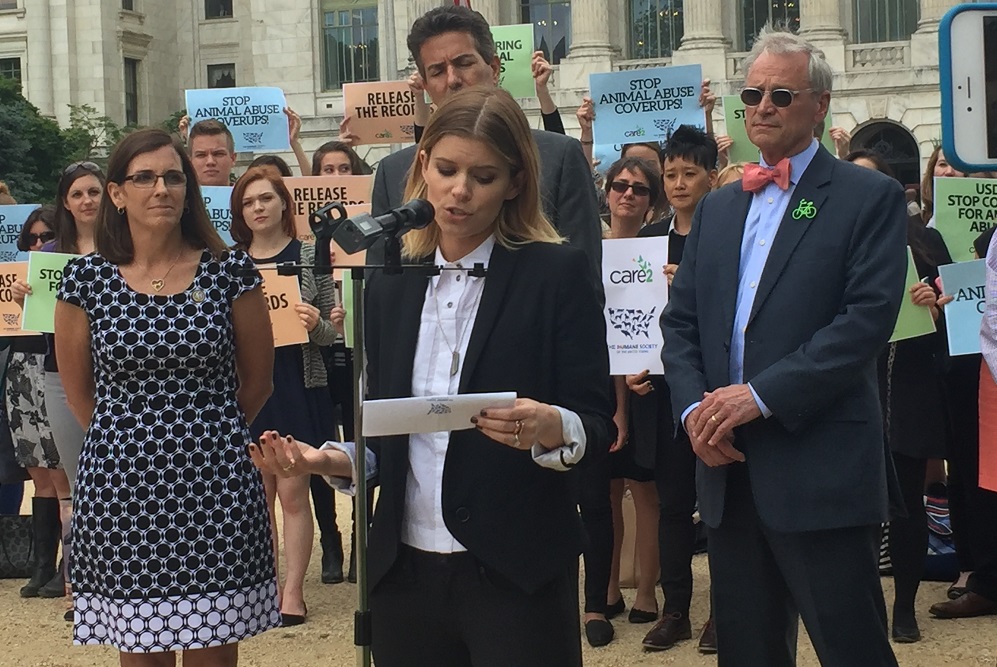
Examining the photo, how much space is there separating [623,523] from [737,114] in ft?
10.8

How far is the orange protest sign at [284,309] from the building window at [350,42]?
45.1m

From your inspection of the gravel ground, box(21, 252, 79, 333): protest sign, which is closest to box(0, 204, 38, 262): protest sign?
box(21, 252, 79, 333): protest sign

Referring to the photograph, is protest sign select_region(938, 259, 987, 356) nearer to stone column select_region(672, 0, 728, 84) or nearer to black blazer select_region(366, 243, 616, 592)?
black blazer select_region(366, 243, 616, 592)

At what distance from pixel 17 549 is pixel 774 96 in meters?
6.05

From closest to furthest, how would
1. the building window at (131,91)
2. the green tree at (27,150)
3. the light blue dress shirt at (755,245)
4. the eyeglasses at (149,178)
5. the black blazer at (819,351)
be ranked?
the black blazer at (819,351), the light blue dress shirt at (755,245), the eyeglasses at (149,178), the green tree at (27,150), the building window at (131,91)

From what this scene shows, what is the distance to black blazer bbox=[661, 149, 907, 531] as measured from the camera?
408cm

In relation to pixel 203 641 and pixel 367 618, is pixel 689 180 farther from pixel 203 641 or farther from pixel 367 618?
pixel 367 618

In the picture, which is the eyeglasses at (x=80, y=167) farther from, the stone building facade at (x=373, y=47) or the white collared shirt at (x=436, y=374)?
the stone building facade at (x=373, y=47)

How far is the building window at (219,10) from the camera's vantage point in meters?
58.5

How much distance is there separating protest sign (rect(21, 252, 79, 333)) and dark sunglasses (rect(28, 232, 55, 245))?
41.4 inches

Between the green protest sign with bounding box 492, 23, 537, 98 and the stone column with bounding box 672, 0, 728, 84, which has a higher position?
the stone column with bounding box 672, 0, 728, 84

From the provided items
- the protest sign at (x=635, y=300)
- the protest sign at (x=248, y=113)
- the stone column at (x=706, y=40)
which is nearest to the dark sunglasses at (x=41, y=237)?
the protest sign at (x=248, y=113)

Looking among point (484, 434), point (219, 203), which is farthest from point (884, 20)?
point (484, 434)

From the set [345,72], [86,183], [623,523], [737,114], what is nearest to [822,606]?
[623,523]
